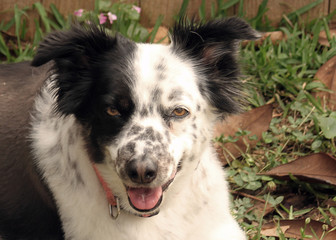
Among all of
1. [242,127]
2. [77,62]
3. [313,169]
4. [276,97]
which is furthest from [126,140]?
[276,97]

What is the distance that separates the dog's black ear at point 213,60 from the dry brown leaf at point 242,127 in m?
1.20

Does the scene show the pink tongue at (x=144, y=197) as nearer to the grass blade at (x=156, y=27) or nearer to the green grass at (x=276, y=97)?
the green grass at (x=276, y=97)

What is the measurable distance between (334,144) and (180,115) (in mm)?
1816

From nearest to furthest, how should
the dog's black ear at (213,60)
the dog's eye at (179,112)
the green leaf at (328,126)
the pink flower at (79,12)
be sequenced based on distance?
the dog's eye at (179,112)
the dog's black ear at (213,60)
the green leaf at (328,126)
the pink flower at (79,12)

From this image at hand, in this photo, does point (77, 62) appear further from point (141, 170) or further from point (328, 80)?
point (328, 80)

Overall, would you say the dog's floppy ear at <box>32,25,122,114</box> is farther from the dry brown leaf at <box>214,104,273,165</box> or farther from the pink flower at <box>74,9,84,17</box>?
the pink flower at <box>74,9,84,17</box>

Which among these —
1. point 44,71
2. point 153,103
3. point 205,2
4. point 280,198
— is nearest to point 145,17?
point 205,2

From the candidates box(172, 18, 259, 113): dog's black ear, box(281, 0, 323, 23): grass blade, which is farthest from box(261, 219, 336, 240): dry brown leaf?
box(281, 0, 323, 23): grass blade

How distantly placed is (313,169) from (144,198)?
1507mm

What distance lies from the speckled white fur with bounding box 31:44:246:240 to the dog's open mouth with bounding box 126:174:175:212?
157 millimetres

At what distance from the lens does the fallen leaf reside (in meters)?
4.96

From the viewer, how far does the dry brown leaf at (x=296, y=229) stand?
392 centimetres

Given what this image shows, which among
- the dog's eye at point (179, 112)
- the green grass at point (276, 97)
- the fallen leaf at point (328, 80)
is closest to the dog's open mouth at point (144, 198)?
the dog's eye at point (179, 112)

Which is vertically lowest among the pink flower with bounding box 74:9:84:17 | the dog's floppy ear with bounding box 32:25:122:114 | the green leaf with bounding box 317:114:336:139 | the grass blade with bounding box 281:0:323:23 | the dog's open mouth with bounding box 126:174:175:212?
the green leaf with bounding box 317:114:336:139
